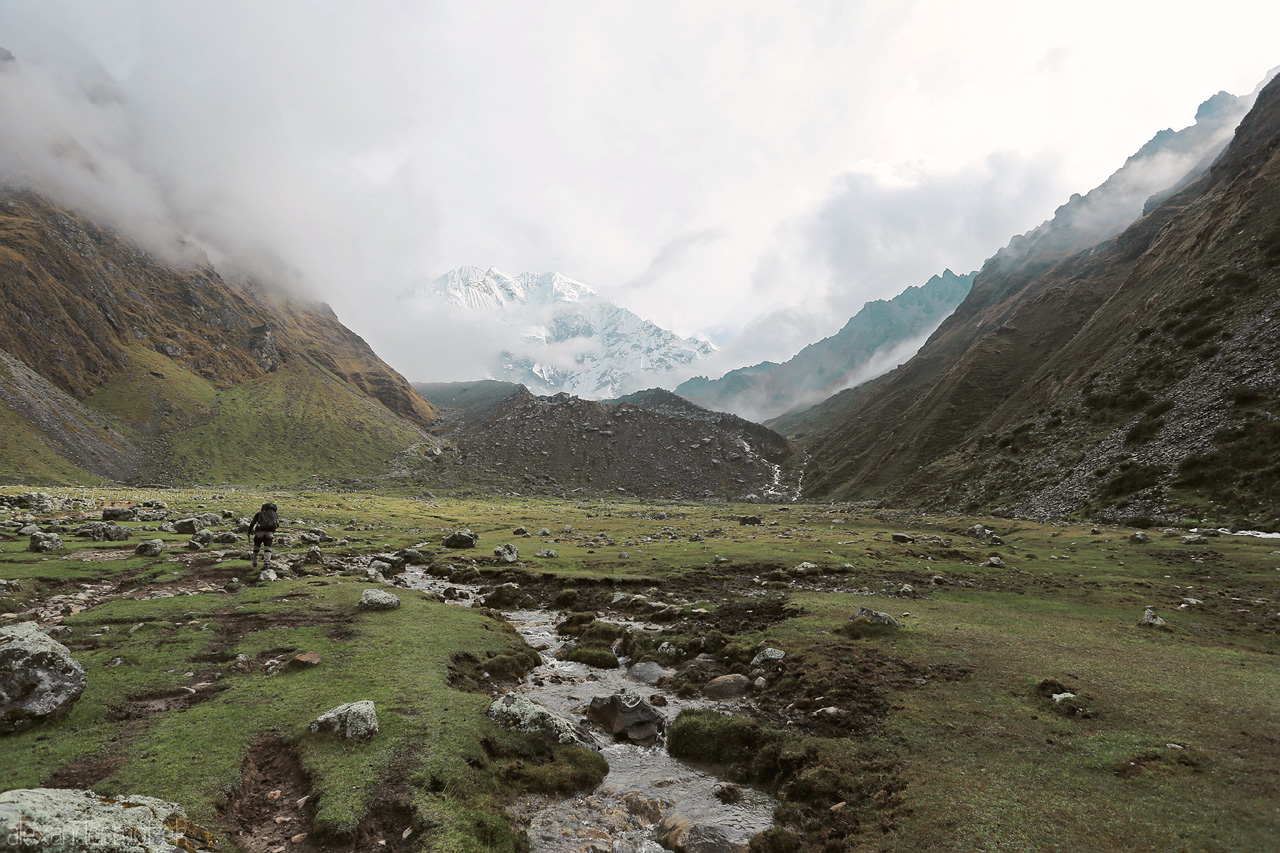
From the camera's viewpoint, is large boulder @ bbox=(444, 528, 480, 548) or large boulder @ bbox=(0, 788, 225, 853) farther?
large boulder @ bbox=(444, 528, 480, 548)

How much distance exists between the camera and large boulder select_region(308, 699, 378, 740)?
14062 mm

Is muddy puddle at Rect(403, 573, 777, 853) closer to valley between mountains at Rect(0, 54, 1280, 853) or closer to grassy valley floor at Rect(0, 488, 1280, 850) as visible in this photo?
valley between mountains at Rect(0, 54, 1280, 853)

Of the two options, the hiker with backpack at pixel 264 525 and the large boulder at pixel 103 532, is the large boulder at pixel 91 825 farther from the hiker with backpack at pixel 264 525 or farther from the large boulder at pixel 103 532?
the large boulder at pixel 103 532

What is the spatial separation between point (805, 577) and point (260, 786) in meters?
35.6

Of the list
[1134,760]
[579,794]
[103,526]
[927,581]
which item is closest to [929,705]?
[1134,760]

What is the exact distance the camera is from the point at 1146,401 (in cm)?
8275

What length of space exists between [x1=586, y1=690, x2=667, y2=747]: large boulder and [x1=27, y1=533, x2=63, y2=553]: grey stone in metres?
37.0

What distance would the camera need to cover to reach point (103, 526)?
3728cm

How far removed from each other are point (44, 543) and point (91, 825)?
119 feet

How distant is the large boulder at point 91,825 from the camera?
7.19 metres

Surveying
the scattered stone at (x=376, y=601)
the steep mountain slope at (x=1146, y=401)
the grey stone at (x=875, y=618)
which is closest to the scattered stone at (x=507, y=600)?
the scattered stone at (x=376, y=601)

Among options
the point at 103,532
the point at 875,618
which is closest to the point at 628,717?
the point at 875,618

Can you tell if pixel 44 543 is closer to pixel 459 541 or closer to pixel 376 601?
pixel 376 601

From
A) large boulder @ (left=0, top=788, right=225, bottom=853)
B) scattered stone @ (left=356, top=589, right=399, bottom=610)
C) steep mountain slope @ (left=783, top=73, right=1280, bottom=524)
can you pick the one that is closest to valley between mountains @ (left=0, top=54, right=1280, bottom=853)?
large boulder @ (left=0, top=788, right=225, bottom=853)
